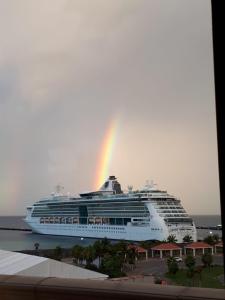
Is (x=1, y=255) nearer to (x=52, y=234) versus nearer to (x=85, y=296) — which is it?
(x=85, y=296)

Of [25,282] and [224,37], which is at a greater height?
[224,37]

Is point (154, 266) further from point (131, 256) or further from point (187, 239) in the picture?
point (187, 239)

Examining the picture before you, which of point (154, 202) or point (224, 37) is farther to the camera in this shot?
point (154, 202)

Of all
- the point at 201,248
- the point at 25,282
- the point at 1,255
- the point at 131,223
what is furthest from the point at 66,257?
the point at 25,282

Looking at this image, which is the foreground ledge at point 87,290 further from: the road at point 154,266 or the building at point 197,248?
the building at point 197,248

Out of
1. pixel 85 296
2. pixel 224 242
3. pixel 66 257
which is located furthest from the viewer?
pixel 66 257

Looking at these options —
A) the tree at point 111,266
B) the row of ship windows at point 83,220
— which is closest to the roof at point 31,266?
the tree at point 111,266

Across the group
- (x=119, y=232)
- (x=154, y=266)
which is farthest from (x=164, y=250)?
(x=119, y=232)
